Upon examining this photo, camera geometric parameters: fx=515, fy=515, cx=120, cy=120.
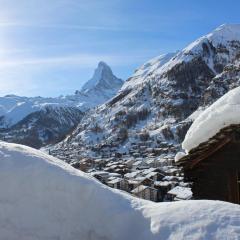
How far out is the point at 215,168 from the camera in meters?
11.9

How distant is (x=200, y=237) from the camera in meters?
4.29

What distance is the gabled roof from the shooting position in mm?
10617

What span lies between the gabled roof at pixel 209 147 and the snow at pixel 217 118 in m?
0.11

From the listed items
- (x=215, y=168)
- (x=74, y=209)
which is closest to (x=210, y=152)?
(x=215, y=168)

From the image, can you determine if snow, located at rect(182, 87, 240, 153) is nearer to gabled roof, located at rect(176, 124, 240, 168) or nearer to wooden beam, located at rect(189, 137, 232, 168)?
gabled roof, located at rect(176, 124, 240, 168)

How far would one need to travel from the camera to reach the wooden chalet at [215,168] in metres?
11.4

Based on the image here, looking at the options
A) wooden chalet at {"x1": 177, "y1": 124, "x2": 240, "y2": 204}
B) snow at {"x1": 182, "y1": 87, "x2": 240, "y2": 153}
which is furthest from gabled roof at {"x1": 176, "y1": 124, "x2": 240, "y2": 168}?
snow at {"x1": 182, "y1": 87, "x2": 240, "y2": 153}

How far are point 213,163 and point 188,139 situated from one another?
991mm

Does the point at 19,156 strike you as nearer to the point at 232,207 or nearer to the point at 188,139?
the point at 232,207

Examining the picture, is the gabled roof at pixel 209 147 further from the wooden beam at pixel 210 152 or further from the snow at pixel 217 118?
the snow at pixel 217 118

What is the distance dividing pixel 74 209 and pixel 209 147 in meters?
6.80

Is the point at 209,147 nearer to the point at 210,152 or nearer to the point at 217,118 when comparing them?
the point at 210,152

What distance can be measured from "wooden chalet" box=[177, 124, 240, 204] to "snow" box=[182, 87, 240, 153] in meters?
0.24

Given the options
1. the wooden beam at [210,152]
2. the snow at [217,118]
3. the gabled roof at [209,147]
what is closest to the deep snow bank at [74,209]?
the snow at [217,118]
